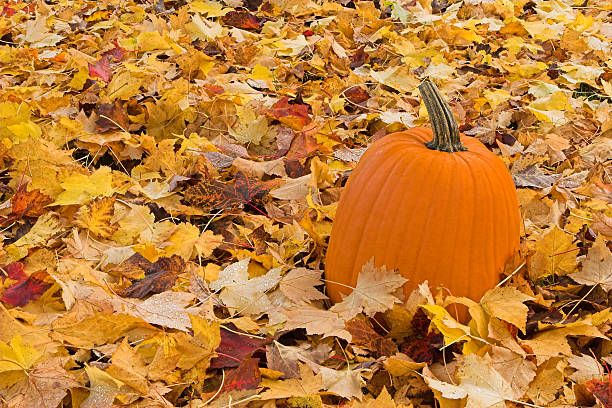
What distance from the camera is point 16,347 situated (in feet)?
4.53

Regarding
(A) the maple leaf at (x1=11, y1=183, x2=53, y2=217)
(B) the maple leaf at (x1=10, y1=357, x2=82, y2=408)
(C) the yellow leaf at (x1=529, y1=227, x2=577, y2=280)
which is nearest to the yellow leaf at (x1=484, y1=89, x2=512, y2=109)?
(C) the yellow leaf at (x1=529, y1=227, x2=577, y2=280)

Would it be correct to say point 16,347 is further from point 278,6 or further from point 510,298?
point 278,6

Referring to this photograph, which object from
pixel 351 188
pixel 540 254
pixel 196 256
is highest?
pixel 351 188

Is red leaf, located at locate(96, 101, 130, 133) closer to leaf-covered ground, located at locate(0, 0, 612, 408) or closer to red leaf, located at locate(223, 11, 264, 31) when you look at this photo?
leaf-covered ground, located at locate(0, 0, 612, 408)

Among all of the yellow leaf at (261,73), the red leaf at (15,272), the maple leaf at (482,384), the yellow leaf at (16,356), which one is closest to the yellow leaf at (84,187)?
the red leaf at (15,272)

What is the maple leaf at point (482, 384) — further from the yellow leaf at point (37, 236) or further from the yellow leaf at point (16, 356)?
the yellow leaf at point (37, 236)

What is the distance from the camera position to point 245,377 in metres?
1.44

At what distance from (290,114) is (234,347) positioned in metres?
1.41

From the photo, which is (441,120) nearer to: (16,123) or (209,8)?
(16,123)

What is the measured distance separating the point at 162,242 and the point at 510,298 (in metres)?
1.11

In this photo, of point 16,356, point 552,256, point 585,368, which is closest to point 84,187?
point 16,356

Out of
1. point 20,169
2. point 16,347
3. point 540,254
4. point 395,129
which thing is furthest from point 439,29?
point 16,347

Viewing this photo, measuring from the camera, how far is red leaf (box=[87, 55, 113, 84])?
9.81 feet

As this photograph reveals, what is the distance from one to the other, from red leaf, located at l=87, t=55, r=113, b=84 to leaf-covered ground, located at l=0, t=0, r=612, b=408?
0.02 metres
